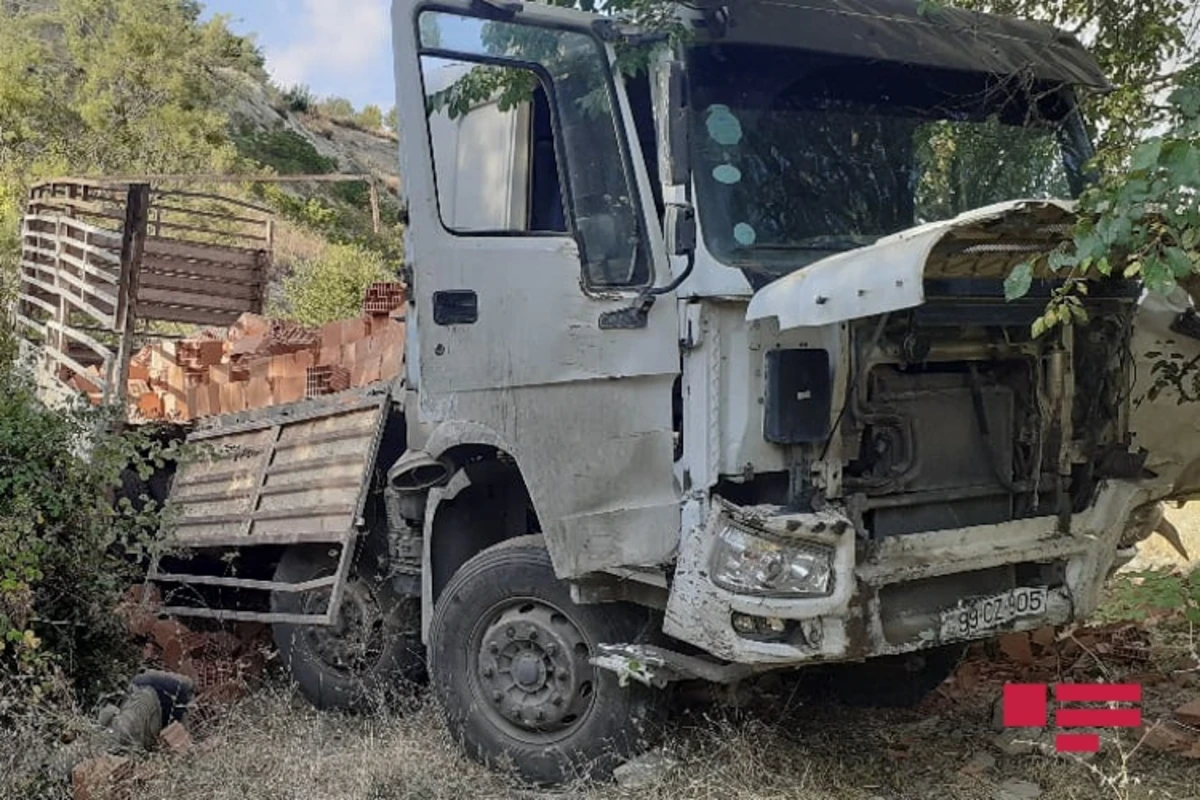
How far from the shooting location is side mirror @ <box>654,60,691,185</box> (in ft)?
12.8

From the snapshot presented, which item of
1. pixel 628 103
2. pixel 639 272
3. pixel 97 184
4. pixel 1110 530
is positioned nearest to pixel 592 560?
pixel 639 272

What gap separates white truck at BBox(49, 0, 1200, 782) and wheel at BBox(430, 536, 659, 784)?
0.04 ft

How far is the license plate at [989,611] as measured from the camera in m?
4.12

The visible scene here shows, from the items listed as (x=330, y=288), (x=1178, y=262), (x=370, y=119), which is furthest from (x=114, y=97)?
(x=1178, y=262)

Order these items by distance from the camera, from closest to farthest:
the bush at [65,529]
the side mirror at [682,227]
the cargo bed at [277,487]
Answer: the side mirror at [682,227], the bush at [65,529], the cargo bed at [277,487]

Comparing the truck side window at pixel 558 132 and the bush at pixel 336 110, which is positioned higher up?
the bush at pixel 336 110

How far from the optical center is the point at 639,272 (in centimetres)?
419

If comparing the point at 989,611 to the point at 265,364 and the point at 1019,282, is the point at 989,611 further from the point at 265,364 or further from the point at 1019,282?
the point at 265,364

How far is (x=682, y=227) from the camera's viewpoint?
157 inches

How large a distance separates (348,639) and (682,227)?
2955mm

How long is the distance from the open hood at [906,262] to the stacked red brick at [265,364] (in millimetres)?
2699

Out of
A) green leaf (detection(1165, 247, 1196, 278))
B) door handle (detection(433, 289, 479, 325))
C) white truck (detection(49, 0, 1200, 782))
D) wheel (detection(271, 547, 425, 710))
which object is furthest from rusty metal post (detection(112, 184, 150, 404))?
green leaf (detection(1165, 247, 1196, 278))

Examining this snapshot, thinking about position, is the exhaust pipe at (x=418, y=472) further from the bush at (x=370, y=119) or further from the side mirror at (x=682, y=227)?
the bush at (x=370, y=119)

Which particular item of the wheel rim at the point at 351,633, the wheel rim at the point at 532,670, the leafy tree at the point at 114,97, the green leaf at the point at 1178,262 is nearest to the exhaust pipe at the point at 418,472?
the wheel rim at the point at 532,670
